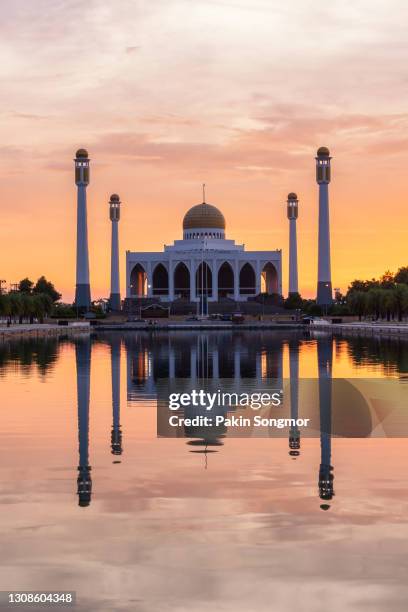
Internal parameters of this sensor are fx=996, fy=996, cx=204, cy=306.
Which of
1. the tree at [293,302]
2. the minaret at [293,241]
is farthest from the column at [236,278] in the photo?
the tree at [293,302]

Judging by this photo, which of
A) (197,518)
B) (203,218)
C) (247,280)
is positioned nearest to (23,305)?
(203,218)

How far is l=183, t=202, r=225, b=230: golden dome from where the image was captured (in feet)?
557

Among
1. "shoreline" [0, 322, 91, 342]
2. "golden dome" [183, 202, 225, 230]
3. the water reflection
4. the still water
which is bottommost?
the still water

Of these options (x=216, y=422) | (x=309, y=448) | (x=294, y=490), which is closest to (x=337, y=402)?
(x=216, y=422)

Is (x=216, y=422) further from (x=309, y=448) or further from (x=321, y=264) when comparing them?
(x=321, y=264)

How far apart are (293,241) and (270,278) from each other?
752 inches

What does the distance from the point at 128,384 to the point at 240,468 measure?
1810 cm

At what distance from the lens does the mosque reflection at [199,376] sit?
59.0 feet

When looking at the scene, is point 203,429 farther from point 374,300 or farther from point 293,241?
point 293,241

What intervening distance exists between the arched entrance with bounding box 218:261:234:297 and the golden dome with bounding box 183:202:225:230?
23.6 feet

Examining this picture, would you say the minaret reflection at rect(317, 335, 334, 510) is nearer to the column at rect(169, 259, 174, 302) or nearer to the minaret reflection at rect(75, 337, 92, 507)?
the minaret reflection at rect(75, 337, 92, 507)

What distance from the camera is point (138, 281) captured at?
17862 cm

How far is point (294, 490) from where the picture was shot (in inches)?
570

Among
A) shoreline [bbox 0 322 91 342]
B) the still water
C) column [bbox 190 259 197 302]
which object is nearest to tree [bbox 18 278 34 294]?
column [bbox 190 259 197 302]
